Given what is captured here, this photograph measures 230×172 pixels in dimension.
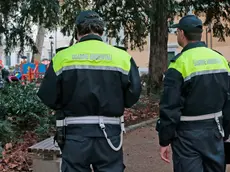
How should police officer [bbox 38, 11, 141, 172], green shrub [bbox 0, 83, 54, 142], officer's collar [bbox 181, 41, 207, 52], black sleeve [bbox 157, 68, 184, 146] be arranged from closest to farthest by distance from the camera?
police officer [bbox 38, 11, 141, 172] → black sleeve [bbox 157, 68, 184, 146] → officer's collar [bbox 181, 41, 207, 52] → green shrub [bbox 0, 83, 54, 142]

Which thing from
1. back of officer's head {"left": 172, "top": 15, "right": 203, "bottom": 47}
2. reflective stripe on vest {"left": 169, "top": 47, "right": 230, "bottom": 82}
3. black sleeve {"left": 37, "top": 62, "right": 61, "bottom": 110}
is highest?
back of officer's head {"left": 172, "top": 15, "right": 203, "bottom": 47}

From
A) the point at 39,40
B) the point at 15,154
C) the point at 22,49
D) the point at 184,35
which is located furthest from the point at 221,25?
the point at 39,40

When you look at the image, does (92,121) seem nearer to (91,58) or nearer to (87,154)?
(87,154)

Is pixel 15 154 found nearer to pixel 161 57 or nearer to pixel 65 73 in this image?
pixel 65 73

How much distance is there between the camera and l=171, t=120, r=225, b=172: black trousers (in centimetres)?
324

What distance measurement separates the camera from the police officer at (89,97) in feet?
10.00

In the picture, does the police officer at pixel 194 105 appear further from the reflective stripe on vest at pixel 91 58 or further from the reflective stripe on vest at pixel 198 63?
the reflective stripe on vest at pixel 91 58

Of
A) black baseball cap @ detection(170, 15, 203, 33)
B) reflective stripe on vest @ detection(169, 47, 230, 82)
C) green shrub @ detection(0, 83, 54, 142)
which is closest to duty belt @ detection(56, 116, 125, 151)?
reflective stripe on vest @ detection(169, 47, 230, 82)

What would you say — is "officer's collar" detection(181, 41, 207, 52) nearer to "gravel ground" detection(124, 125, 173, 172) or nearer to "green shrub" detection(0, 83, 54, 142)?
"gravel ground" detection(124, 125, 173, 172)

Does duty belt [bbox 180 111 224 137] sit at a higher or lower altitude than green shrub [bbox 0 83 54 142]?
higher

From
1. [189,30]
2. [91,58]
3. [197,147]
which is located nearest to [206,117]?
[197,147]

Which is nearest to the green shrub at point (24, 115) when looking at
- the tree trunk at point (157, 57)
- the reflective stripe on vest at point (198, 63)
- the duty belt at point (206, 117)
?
the duty belt at point (206, 117)

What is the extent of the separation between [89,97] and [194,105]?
892 millimetres

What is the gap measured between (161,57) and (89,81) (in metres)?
10.7
